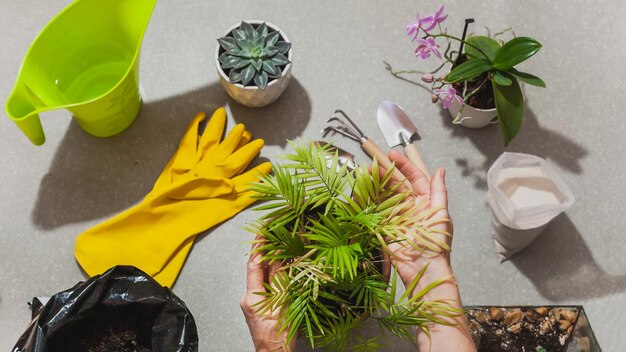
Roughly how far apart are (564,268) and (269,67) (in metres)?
0.61

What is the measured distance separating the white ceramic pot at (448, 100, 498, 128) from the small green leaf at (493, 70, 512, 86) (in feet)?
0.29

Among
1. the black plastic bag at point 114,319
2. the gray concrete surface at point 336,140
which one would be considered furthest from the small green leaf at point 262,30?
the black plastic bag at point 114,319

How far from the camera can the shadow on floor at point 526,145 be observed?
126 centimetres

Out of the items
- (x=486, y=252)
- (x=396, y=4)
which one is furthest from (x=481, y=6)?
(x=486, y=252)

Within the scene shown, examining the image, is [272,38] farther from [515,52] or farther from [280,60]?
[515,52]

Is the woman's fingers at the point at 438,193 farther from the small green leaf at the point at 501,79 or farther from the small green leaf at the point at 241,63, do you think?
the small green leaf at the point at 241,63

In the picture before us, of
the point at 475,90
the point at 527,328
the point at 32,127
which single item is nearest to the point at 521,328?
the point at 527,328

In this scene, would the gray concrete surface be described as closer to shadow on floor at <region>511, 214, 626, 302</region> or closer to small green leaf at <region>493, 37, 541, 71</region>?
shadow on floor at <region>511, 214, 626, 302</region>

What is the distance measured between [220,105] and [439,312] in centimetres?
59

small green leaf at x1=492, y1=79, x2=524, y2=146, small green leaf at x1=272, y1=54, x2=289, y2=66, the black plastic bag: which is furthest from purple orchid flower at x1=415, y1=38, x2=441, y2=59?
the black plastic bag

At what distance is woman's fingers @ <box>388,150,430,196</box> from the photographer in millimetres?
1064

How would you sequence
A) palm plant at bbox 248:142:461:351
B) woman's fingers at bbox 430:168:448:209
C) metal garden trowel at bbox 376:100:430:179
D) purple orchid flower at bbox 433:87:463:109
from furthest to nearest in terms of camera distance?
metal garden trowel at bbox 376:100:430:179 < purple orchid flower at bbox 433:87:463:109 < woman's fingers at bbox 430:168:448:209 < palm plant at bbox 248:142:461:351

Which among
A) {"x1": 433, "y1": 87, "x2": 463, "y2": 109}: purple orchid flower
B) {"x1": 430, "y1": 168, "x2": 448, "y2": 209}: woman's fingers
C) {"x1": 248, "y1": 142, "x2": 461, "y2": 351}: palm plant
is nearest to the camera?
{"x1": 248, "y1": 142, "x2": 461, "y2": 351}: palm plant

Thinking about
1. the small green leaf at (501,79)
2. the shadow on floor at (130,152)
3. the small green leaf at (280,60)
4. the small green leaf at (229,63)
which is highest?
the small green leaf at (501,79)
